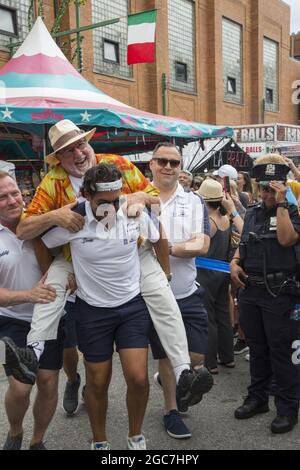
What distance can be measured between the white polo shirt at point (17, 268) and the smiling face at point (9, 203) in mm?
82

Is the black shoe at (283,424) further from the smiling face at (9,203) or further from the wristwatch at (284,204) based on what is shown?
the smiling face at (9,203)

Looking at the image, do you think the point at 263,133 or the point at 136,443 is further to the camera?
the point at 263,133

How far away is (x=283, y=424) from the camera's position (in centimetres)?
341

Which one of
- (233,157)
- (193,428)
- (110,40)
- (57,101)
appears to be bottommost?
(193,428)

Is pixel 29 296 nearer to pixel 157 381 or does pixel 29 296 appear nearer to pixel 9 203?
pixel 9 203

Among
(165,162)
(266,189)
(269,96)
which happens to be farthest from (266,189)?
(269,96)

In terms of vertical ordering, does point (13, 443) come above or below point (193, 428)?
above

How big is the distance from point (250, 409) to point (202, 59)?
20708 millimetres

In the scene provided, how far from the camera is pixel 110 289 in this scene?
2838 millimetres

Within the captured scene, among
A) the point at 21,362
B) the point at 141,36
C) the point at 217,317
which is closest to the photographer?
the point at 21,362

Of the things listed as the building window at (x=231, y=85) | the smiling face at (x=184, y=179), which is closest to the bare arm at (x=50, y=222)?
the smiling face at (x=184, y=179)

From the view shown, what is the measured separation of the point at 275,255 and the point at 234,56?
76.3ft
